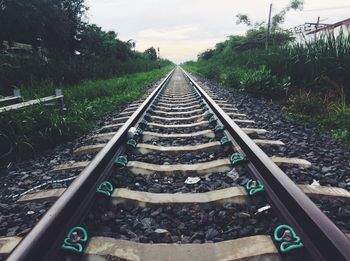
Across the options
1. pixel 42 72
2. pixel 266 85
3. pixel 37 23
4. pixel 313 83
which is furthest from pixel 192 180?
pixel 37 23

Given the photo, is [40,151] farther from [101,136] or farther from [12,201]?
[12,201]

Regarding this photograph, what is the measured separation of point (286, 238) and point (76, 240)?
41.1 inches

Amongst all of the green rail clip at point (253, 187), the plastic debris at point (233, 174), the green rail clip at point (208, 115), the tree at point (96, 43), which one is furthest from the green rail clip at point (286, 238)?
the tree at point (96, 43)

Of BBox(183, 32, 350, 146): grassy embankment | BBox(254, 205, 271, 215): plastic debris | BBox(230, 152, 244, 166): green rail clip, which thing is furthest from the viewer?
BBox(183, 32, 350, 146): grassy embankment

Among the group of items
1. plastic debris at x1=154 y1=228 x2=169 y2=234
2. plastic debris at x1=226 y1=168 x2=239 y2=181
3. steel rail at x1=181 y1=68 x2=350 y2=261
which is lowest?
plastic debris at x1=154 y1=228 x2=169 y2=234

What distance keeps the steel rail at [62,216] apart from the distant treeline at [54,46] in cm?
543

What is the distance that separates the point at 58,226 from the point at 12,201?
1.01 metres

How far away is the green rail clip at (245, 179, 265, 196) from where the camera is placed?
7.16 feet

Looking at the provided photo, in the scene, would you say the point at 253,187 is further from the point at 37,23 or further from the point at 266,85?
the point at 37,23

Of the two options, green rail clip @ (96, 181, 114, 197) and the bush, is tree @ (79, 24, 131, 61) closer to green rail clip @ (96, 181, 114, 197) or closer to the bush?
the bush

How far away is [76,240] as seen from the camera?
171cm

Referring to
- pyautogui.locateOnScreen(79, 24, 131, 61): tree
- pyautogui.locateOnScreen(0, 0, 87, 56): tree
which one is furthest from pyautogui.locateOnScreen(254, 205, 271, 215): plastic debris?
pyautogui.locateOnScreen(79, 24, 131, 61): tree

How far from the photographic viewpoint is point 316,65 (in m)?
6.32

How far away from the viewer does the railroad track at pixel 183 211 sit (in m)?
1.59
